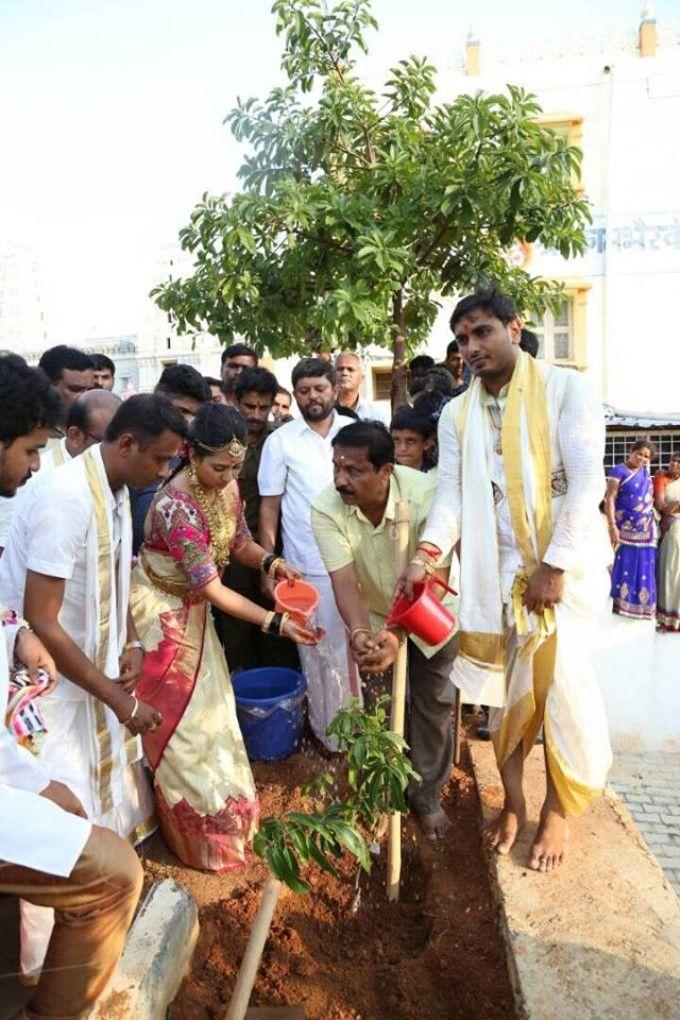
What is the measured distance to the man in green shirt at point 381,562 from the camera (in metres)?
2.99

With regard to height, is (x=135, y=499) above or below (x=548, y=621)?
above

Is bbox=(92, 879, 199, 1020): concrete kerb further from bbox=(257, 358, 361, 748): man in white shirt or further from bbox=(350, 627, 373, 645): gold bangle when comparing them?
bbox=(257, 358, 361, 748): man in white shirt

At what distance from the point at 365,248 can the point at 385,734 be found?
10.2 ft

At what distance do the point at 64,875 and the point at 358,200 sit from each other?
4273 mm

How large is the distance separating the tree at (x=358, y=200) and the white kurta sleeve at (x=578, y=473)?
205 centimetres

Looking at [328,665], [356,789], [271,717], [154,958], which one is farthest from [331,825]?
[328,665]

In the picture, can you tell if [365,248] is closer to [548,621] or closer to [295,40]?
[295,40]

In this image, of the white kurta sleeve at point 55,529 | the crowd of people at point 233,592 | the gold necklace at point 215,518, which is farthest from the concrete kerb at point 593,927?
the white kurta sleeve at point 55,529

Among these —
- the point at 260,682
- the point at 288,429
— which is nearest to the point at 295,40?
the point at 288,429

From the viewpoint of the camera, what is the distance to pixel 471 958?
2607 mm

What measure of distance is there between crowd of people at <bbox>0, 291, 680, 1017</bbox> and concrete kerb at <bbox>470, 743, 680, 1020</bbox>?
0.15m

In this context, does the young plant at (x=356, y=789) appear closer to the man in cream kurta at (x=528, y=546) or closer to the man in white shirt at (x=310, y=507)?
the man in cream kurta at (x=528, y=546)

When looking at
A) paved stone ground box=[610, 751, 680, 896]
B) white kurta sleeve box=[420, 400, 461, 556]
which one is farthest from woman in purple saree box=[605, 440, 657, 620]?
white kurta sleeve box=[420, 400, 461, 556]

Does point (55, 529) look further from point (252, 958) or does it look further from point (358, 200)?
point (358, 200)
